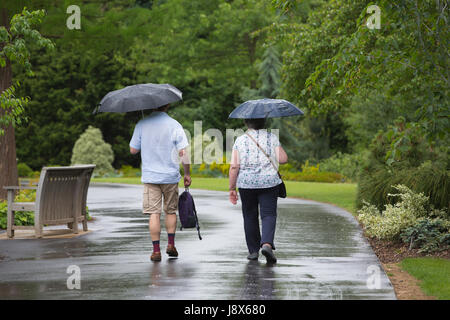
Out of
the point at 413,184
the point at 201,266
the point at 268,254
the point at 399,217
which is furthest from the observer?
the point at 413,184

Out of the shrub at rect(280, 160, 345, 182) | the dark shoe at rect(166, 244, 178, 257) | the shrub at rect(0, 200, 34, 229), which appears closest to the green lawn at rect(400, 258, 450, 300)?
the dark shoe at rect(166, 244, 178, 257)

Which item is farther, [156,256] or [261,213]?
[261,213]

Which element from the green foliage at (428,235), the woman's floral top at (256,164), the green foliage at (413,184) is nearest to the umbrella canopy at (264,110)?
the woman's floral top at (256,164)

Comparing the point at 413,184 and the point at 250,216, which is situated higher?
the point at 413,184

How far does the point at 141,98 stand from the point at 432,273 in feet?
12.7

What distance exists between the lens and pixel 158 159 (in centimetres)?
926

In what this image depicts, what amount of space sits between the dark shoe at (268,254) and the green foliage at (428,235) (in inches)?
86.1

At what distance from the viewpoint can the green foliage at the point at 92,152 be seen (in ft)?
142

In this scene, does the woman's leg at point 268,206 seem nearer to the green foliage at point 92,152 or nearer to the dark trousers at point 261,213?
the dark trousers at point 261,213

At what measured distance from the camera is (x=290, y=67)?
18.6m

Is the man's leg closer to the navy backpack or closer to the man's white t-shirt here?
the man's white t-shirt

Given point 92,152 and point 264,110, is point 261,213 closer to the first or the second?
point 264,110

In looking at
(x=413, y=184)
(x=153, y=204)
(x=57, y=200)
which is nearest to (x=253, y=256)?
(x=153, y=204)
